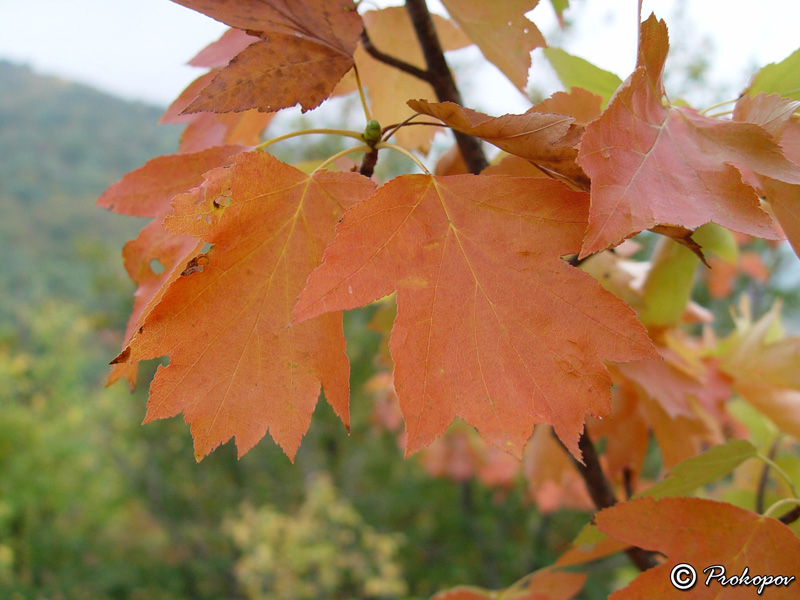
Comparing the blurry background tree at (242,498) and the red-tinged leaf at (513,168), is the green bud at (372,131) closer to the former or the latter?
the red-tinged leaf at (513,168)

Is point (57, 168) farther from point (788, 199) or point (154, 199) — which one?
point (788, 199)

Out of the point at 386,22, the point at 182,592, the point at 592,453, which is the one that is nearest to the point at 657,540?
the point at 592,453

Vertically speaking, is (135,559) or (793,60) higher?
(793,60)

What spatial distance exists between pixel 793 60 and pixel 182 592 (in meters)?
5.94

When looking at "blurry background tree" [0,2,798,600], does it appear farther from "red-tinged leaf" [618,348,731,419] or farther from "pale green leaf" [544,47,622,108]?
"pale green leaf" [544,47,622,108]

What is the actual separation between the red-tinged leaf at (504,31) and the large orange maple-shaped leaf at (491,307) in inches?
7.2

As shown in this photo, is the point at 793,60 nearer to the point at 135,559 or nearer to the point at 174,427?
the point at 174,427

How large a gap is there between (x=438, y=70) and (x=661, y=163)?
0.90 ft

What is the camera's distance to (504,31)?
42cm

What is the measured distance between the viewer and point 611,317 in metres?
0.27

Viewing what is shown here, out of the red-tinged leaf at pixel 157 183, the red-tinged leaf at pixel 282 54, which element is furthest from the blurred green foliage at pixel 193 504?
the red-tinged leaf at pixel 282 54

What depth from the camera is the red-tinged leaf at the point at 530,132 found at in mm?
261

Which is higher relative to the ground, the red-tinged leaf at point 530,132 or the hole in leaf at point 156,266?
the red-tinged leaf at point 530,132

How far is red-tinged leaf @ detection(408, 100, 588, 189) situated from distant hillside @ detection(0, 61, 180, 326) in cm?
1201
